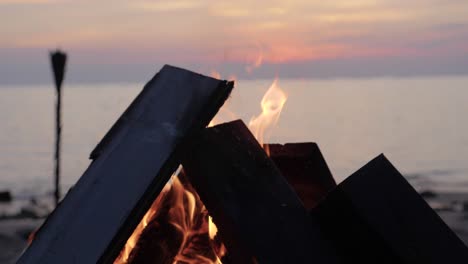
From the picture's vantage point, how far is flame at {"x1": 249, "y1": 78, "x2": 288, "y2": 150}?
6152 millimetres

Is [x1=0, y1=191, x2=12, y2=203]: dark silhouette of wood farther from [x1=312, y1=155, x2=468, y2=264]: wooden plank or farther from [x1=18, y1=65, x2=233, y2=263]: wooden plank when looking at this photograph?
[x1=312, y1=155, x2=468, y2=264]: wooden plank

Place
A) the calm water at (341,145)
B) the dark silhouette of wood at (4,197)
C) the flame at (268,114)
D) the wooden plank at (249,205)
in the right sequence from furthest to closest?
the calm water at (341,145) < the dark silhouette of wood at (4,197) < the flame at (268,114) < the wooden plank at (249,205)

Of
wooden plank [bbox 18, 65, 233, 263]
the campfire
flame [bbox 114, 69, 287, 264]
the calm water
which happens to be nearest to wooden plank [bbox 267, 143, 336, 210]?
flame [bbox 114, 69, 287, 264]

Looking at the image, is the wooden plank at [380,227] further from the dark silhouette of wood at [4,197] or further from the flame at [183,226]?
the dark silhouette of wood at [4,197]

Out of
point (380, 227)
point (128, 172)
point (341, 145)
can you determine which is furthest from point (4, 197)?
point (341, 145)

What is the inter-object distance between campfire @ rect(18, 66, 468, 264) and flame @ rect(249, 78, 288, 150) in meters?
0.64

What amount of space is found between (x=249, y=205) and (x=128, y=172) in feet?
2.59

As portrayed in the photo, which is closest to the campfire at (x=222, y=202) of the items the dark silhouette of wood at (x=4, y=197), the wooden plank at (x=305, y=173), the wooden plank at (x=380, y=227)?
the wooden plank at (x=380, y=227)

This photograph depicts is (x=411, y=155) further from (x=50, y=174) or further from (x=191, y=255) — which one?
(x=191, y=255)

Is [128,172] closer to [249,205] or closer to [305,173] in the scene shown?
[249,205]

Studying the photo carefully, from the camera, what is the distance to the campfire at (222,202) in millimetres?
4699

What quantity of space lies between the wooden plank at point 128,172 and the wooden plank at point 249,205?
0.22m

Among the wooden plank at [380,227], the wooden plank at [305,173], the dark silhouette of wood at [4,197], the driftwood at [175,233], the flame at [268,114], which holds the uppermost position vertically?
the dark silhouette of wood at [4,197]

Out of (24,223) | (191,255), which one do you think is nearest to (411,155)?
(24,223)
